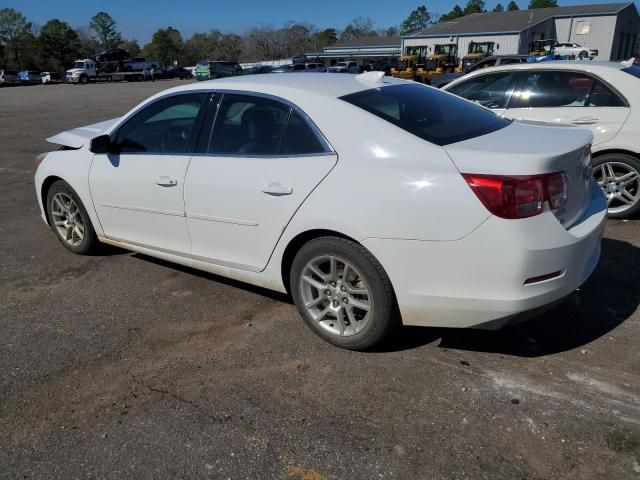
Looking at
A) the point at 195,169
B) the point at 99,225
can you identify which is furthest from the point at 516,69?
the point at 99,225

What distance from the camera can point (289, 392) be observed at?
297 cm

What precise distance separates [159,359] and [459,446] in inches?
72.9

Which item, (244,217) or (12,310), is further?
(12,310)

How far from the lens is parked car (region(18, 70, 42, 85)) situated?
5700cm

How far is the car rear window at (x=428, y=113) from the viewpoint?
10.2ft

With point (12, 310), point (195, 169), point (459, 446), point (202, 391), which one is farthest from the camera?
point (12, 310)

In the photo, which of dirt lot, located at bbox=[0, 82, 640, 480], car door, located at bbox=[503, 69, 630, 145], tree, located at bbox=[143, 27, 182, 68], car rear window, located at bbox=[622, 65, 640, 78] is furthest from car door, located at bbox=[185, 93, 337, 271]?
tree, located at bbox=[143, 27, 182, 68]

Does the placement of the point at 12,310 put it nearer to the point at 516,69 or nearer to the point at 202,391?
the point at 202,391

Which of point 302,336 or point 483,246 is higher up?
point 483,246

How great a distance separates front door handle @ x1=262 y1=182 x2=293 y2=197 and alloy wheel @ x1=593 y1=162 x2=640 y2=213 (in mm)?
3811

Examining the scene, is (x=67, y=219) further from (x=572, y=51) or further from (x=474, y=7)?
(x=474, y=7)

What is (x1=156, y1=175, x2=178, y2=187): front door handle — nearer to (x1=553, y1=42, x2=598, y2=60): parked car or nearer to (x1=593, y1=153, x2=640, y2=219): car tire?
(x1=593, y1=153, x2=640, y2=219): car tire

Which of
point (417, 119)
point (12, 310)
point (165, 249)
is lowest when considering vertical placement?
point (12, 310)

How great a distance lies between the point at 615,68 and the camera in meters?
5.57
